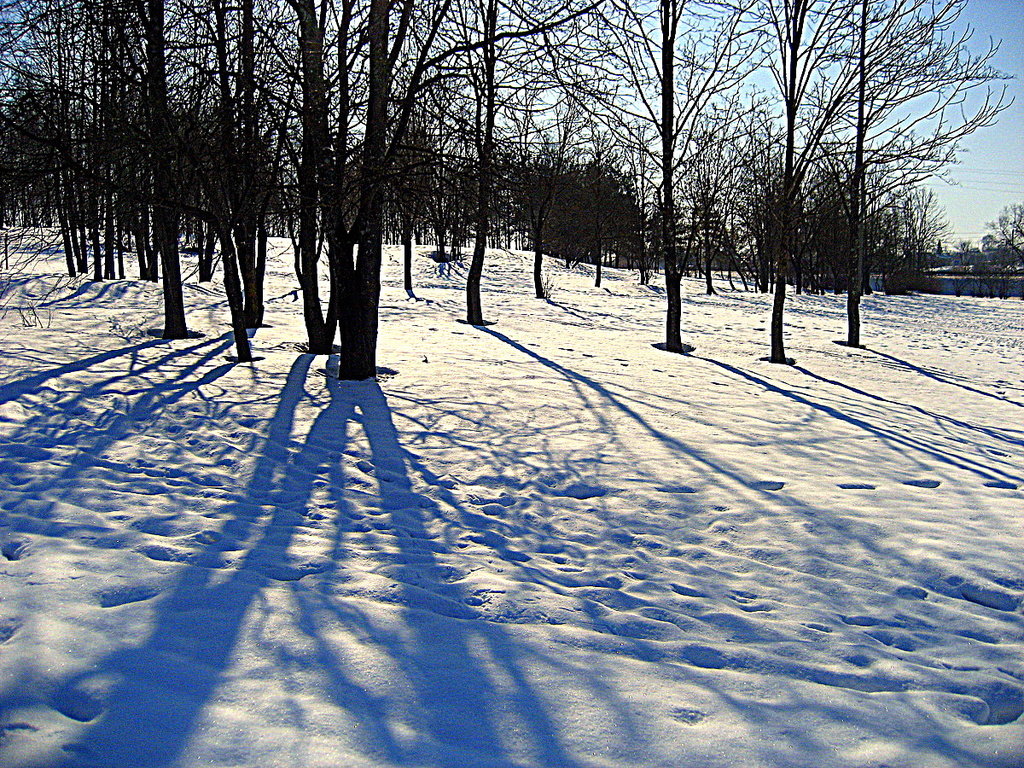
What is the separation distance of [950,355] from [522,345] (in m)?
10.4

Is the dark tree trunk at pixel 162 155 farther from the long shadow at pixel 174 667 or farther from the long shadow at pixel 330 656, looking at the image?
the long shadow at pixel 174 667

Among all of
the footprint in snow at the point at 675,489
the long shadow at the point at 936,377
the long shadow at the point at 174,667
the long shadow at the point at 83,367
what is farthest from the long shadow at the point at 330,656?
the long shadow at the point at 936,377

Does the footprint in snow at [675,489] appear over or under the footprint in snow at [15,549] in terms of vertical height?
under

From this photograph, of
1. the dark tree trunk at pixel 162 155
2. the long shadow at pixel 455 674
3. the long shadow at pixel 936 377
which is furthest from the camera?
the long shadow at pixel 936 377

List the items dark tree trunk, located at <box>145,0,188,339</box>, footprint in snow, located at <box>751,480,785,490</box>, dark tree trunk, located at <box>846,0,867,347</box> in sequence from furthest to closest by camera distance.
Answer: dark tree trunk, located at <box>846,0,867,347</box>
dark tree trunk, located at <box>145,0,188,339</box>
footprint in snow, located at <box>751,480,785,490</box>

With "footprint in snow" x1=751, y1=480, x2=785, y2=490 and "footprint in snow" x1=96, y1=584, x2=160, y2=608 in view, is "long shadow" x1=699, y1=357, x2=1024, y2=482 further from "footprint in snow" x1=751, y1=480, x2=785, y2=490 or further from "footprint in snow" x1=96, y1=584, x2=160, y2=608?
"footprint in snow" x1=96, y1=584, x2=160, y2=608

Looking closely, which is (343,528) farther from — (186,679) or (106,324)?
(106,324)

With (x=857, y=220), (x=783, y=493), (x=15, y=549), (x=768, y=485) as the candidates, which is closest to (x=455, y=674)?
(x=15, y=549)

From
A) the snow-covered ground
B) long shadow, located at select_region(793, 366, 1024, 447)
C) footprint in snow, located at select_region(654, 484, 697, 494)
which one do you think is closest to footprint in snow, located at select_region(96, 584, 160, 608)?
the snow-covered ground

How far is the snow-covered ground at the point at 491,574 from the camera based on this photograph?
2.39m

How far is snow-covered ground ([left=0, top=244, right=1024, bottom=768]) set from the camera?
7.84ft

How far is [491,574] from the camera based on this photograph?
149 inches

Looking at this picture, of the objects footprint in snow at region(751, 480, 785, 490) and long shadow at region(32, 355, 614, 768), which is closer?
long shadow at region(32, 355, 614, 768)

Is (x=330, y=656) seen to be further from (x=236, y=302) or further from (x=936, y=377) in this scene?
(x=936, y=377)
